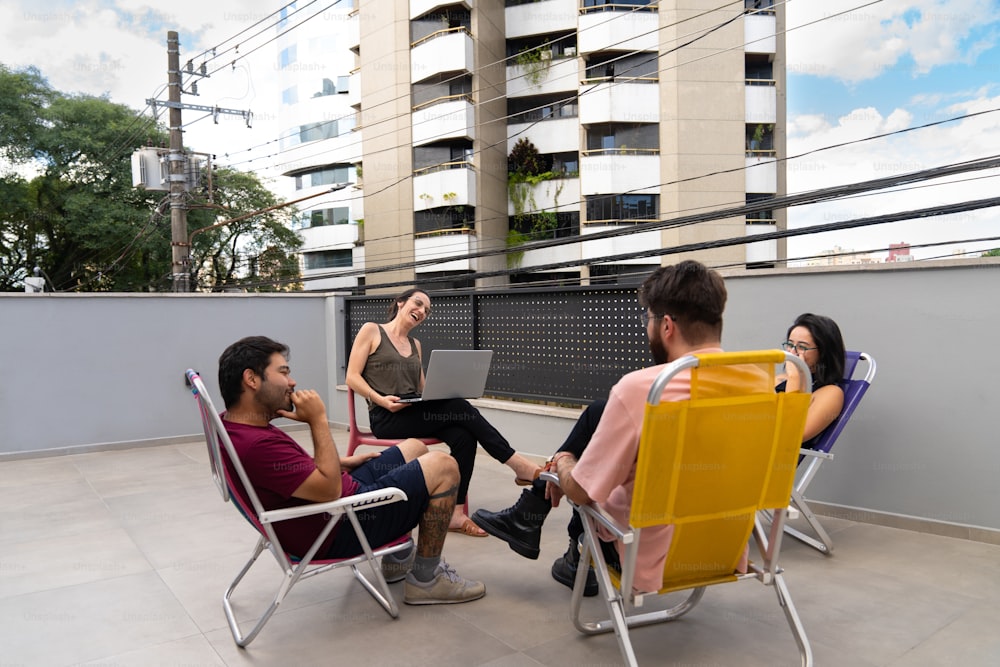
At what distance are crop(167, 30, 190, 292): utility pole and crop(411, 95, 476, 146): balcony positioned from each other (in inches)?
371

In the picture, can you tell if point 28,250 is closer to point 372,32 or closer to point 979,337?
point 372,32

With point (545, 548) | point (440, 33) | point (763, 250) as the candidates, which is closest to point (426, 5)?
point (440, 33)

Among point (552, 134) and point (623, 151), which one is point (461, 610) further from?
point (552, 134)

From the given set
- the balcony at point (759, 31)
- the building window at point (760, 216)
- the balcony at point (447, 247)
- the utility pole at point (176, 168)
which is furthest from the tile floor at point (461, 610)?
the balcony at point (759, 31)

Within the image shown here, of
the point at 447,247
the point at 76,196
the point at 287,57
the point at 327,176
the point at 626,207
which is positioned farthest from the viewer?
the point at 287,57

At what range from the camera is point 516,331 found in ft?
17.5

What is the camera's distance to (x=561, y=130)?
22.7 meters

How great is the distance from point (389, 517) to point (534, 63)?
23093mm

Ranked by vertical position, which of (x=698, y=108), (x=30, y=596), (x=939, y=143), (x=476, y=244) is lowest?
(x=30, y=596)

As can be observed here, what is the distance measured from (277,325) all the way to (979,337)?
226 inches

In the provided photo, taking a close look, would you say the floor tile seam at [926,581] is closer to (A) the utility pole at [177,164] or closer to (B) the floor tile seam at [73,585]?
(B) the floor tile seam at [73,585]

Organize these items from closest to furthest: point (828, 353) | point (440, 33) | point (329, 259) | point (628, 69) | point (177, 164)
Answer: point (828, 353), point (177, 164), point (628, 69), point (440, 33), point (329, 259)

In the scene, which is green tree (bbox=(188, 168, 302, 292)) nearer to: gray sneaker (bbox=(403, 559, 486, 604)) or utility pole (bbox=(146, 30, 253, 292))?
utility pole (bbox=(146, 30, 253, 292))

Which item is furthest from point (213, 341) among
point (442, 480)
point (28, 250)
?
point (28, 250)
